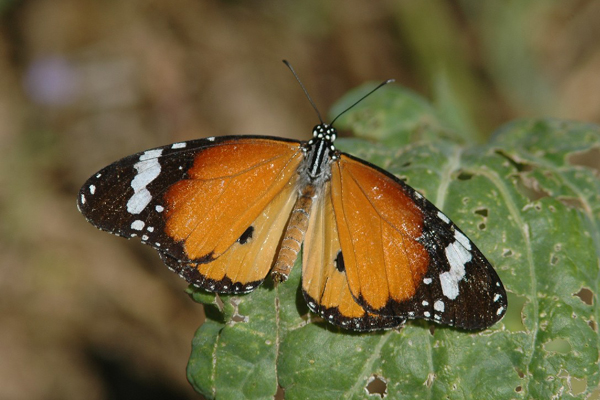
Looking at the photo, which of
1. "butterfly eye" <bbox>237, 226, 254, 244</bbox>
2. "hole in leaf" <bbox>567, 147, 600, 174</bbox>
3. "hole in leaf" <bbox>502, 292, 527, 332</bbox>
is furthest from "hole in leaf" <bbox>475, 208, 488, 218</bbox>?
"hole in leaf" <bbox>567, 147, 600, 174</bbox>

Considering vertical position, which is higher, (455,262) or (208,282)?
(455,262)

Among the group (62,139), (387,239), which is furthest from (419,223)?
(62,139)

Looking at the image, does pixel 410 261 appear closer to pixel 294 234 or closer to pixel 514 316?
pixel 294 234

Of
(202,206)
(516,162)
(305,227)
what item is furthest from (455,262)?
(202,206)

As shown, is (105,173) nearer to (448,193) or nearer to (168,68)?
(448,193)

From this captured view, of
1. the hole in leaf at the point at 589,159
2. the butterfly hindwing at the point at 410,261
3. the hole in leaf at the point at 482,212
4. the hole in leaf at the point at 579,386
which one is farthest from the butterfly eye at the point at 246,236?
the hole in leaf at the point at 589,159

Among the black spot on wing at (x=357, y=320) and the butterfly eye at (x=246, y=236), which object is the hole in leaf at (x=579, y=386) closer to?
the black spot on wing at (x=357, y=320)
